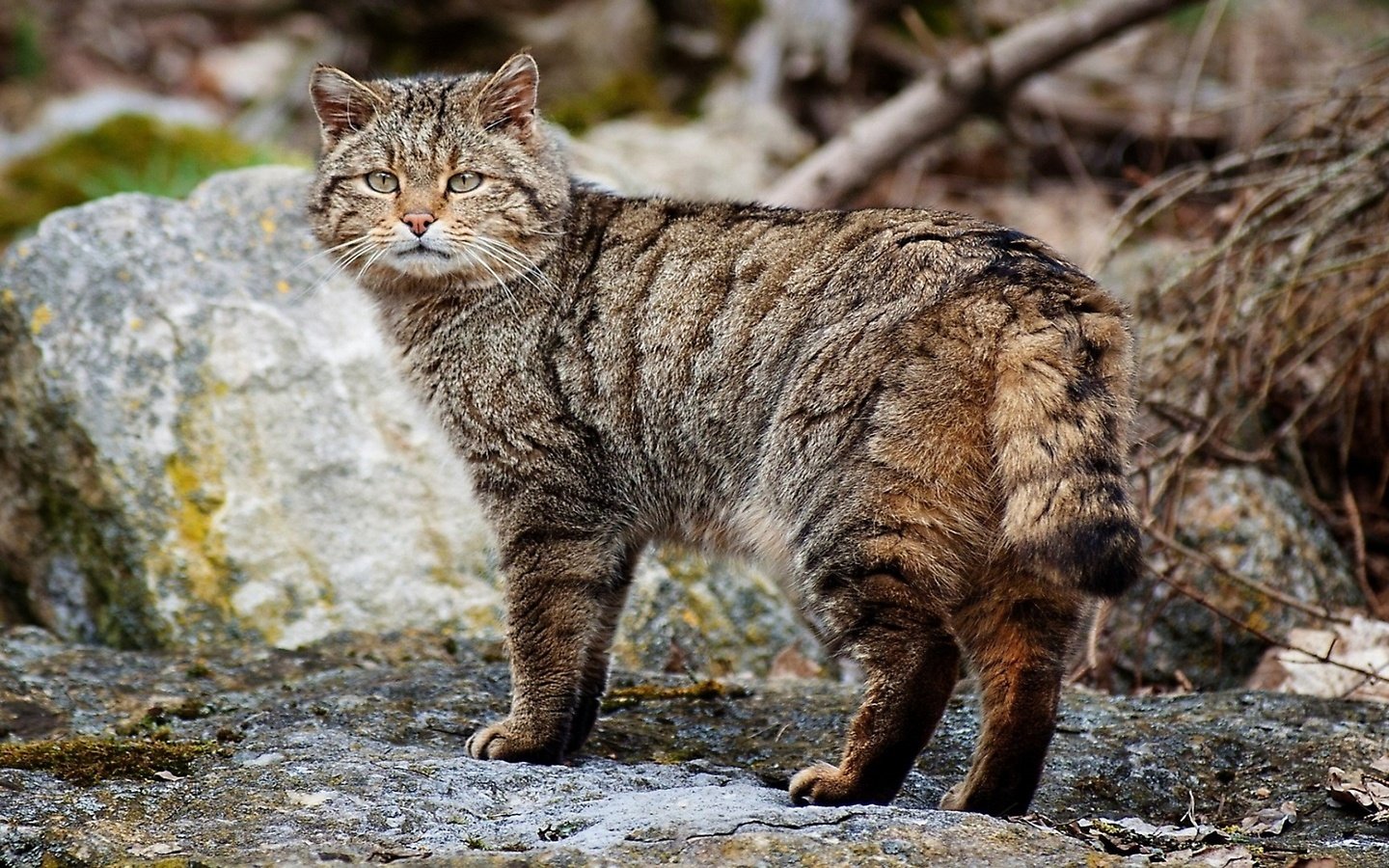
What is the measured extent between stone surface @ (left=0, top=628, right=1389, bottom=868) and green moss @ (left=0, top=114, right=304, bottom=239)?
14.6ft

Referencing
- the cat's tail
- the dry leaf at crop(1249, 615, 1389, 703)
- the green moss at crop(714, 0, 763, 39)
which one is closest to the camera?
the cat's tail

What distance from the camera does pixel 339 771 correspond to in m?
3.47

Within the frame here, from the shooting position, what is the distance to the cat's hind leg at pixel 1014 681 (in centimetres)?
352

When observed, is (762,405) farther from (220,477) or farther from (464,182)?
(220,477)

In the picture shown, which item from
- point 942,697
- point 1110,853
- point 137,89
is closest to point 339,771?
point 942,697

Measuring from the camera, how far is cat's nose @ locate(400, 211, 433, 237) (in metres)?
4.35

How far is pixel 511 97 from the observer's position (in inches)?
186

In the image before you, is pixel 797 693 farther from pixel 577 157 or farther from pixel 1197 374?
pixel 577 157

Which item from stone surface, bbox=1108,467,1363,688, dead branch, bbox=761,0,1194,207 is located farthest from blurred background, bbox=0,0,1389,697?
dead branch, bbox=761,0,1194,207

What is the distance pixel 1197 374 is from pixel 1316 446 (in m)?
0.91

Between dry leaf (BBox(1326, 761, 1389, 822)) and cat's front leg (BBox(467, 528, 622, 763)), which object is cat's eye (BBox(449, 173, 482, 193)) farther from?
dry leaf (BBox(1326, 761, 1389, 822))

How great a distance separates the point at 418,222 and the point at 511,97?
65cm

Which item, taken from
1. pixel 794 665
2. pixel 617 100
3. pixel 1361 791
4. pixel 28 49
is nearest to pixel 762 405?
pixel 1361 791

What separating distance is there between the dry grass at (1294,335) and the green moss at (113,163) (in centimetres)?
537
